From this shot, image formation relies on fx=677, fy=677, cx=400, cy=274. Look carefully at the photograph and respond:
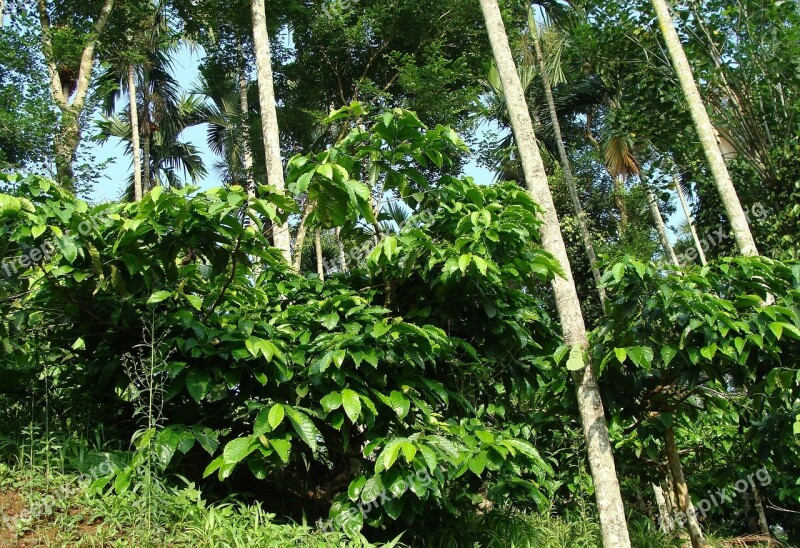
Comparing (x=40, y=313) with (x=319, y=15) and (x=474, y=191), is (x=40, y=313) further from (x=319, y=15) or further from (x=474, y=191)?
(x=319, y=15)

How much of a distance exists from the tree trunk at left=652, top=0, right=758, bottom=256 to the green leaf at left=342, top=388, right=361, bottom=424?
157 inches

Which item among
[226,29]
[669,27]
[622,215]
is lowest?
[669,27]

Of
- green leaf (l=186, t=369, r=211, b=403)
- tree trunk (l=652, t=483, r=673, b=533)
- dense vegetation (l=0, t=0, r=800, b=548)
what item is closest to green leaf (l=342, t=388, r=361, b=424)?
dense vegetation (l=0, t=0, r=800, b=548)

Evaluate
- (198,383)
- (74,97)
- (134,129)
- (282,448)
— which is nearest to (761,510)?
(282,448)

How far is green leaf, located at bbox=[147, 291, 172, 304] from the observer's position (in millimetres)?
4074

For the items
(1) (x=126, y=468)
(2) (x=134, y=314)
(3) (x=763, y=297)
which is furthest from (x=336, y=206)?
(3) (x=763, y=297)

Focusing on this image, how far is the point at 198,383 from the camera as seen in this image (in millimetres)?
4078

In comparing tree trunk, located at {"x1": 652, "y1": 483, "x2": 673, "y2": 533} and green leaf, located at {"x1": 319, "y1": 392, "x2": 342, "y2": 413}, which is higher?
green leaf, located at {"x1": 319, "y1": 392, "x2": 342, "y2": 413}

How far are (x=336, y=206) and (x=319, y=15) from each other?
8.21 m

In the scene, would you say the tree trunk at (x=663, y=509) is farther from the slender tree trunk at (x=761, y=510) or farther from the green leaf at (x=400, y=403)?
the green leaf at (x=400, y=403)

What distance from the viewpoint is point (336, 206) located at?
434 centimetres

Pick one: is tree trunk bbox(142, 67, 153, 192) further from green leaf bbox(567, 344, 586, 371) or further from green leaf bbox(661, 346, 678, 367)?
green leaf bbox(661, 346, 678, 367)

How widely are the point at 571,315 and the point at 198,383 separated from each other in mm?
2604

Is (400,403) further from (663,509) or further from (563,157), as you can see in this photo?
(563,157)
